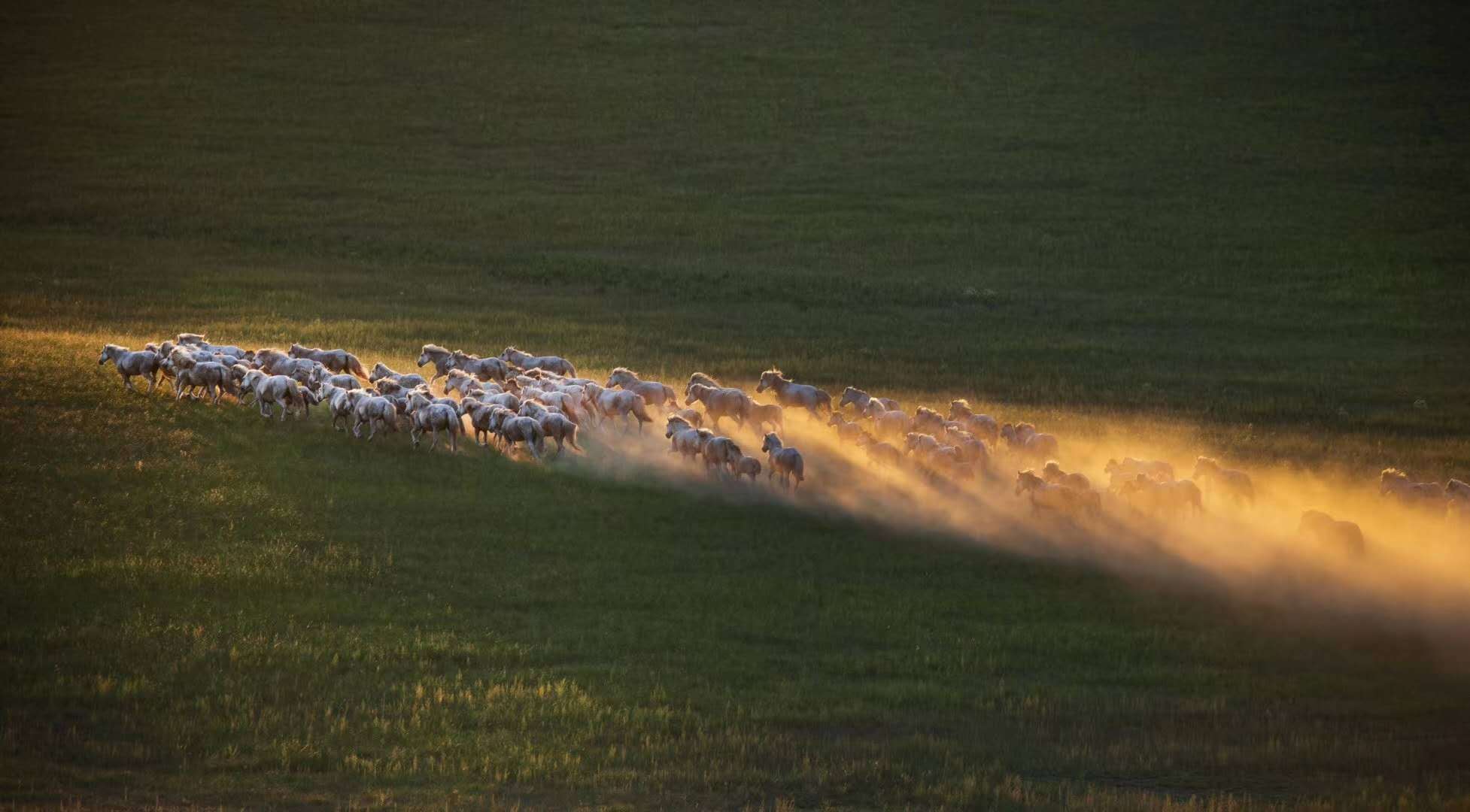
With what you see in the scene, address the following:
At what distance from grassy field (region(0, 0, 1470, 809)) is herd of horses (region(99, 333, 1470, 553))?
2.85ft

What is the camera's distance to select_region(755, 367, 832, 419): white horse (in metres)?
29.9

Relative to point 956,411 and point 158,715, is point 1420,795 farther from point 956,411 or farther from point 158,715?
point 956,411

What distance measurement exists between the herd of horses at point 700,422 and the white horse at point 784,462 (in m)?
0.02

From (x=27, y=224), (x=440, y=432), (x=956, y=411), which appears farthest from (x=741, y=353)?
(x=27, y=224)

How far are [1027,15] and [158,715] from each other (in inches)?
3324

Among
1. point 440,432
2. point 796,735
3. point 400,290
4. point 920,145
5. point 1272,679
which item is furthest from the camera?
point 920,145

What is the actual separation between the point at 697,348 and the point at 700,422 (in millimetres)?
12268

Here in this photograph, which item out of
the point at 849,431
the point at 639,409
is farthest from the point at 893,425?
the point at 639,409

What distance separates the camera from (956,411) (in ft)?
95.7

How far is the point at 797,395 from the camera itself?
3002cm

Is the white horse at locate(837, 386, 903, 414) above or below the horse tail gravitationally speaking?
above

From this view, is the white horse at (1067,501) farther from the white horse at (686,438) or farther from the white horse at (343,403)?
the white horse at (343,403)

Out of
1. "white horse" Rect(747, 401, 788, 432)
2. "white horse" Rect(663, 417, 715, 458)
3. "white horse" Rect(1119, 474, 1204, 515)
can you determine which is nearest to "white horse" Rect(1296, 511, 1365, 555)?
"white horse" Rect(1119, 474, 1204, 515)

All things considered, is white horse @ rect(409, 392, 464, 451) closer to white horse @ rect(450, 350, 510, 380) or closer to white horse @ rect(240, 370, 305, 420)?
white horse @ rect(240, 370, 305, 420)
